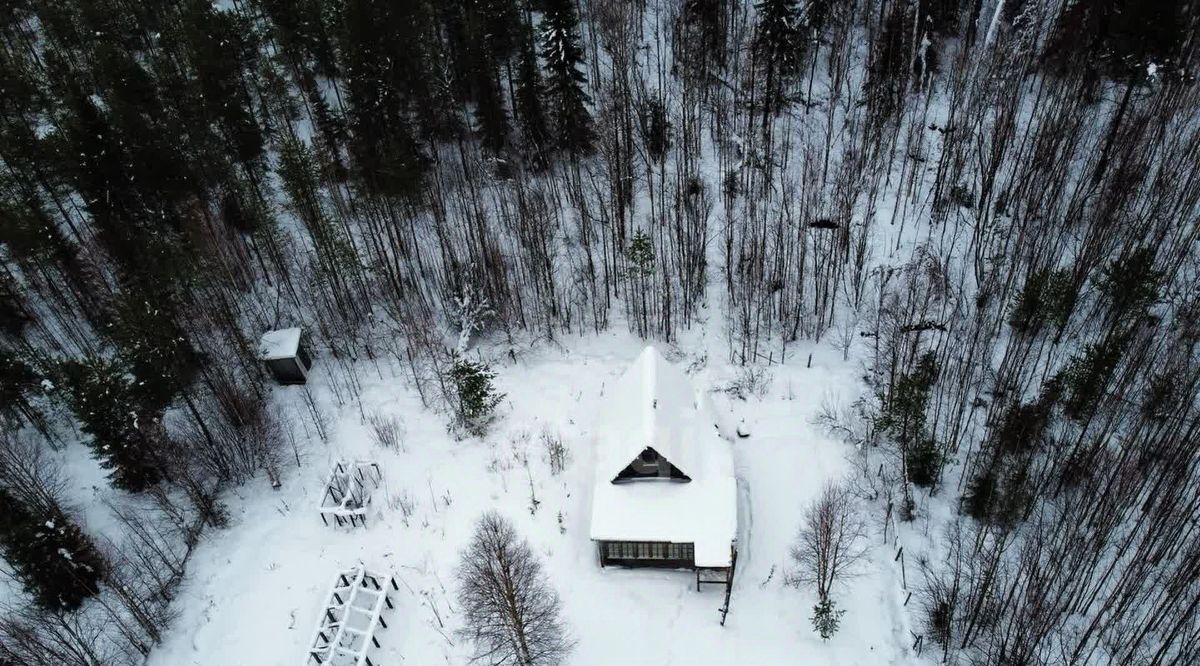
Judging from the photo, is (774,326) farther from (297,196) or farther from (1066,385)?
(297,196)

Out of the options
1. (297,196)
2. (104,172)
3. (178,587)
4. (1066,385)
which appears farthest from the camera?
(297,196)

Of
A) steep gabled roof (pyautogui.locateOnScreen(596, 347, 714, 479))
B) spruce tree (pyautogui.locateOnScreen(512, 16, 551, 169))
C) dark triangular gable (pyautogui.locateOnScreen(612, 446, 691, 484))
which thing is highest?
spruce tree (pyautogui.locateOnScreen(512, 16, 551, 169))

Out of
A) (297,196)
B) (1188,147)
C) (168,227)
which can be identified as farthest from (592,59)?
(1188,147)

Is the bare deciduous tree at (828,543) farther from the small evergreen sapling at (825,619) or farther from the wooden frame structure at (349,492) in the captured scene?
the wooden frame structure at (349,492)

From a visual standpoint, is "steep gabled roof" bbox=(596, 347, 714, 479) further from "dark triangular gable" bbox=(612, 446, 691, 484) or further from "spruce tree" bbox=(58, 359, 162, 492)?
"spruce tree" bbox=(58, 359, 162, 492)

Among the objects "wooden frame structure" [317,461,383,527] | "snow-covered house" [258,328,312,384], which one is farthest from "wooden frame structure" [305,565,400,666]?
"snow-covered house" [258,328,312,384]
